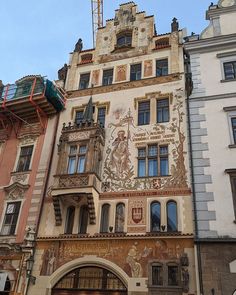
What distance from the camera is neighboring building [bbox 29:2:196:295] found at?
1455cm

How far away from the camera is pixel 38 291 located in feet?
50.2

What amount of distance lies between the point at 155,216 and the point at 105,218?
263 centimetres

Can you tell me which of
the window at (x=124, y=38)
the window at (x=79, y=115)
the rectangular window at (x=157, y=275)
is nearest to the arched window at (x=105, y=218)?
the rectangular window at (x=157, y=275)

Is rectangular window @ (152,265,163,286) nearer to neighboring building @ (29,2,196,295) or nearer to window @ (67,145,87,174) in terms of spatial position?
neighboring building @ (29,2,196,295)

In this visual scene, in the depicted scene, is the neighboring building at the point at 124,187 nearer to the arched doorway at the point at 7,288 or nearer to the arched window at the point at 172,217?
the arched window at the point at 172,217

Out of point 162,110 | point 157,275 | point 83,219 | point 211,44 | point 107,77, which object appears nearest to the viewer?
point 157,275

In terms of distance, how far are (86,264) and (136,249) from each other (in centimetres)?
259

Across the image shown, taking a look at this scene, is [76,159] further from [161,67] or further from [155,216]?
[161,67]

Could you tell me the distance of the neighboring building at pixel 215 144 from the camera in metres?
13.3

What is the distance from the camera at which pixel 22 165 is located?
65.9ft

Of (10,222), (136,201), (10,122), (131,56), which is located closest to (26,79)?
(10,122)

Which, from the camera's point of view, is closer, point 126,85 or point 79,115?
point 126,85

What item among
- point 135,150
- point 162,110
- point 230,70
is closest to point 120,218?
point 135,150

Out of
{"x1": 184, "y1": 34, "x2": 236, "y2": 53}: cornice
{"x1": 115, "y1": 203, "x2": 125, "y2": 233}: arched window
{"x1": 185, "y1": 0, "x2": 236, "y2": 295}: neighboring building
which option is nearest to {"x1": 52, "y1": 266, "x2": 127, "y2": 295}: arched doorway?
{"x1": 115, "y1": 203, "x2": 125, "y2": 233}: arched window
